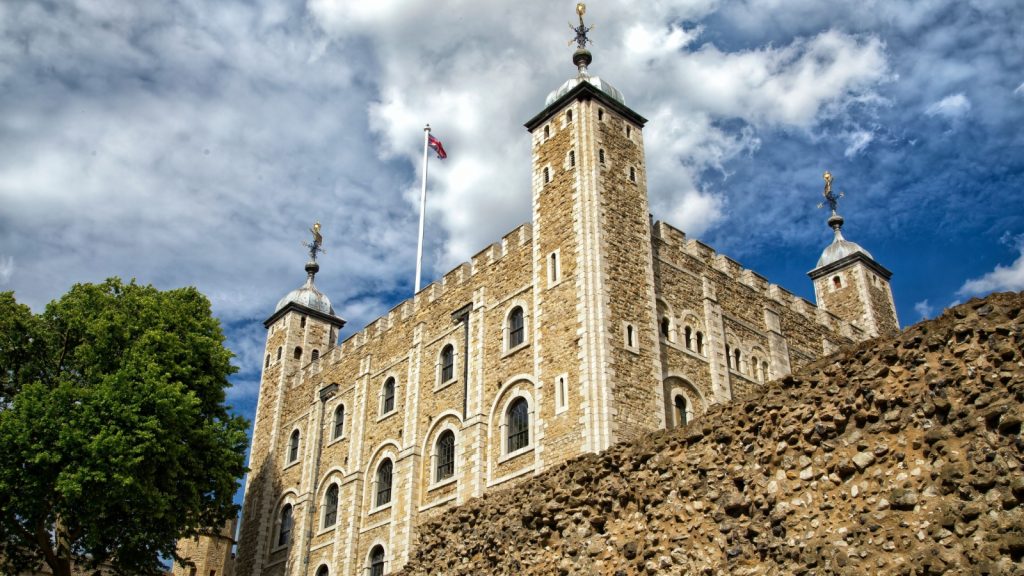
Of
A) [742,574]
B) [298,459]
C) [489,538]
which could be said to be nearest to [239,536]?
[298,459]

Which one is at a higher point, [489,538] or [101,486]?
[101,486]

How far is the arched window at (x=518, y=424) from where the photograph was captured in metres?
24.4

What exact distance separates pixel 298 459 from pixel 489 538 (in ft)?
71.0

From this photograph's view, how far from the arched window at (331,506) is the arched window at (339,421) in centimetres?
188

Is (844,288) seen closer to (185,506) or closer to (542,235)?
(542,235)

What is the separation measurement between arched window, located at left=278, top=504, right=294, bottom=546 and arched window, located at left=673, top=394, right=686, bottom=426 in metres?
15.9

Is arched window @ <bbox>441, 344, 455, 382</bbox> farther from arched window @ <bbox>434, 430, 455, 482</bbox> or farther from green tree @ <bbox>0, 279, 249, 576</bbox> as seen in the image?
green tree @ <bbox>0, 279, 249, 576</bbox>

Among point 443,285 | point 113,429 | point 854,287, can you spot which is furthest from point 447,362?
point 854,287

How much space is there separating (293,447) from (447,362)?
998 centimetres

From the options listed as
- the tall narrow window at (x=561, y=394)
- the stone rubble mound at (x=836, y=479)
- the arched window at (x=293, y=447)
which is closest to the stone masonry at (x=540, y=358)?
the tall narrow window at (x=561, y=394)

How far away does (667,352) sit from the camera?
2473 centimetres

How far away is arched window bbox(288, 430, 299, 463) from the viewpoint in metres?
35.2

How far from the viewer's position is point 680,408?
2430 cm

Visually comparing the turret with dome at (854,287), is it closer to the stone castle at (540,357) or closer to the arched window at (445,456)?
the stone castle at (540,357)
